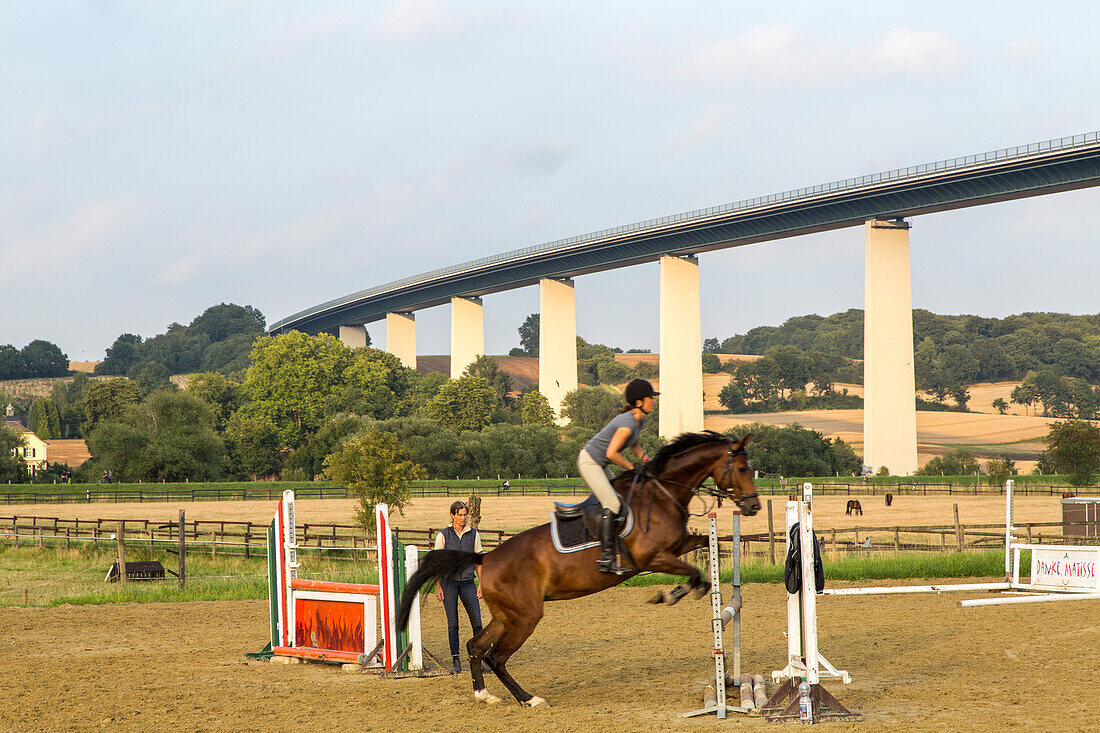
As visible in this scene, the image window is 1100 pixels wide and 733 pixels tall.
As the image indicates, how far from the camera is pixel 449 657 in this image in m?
12.2

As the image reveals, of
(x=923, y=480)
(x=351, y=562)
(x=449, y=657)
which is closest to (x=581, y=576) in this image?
(x=449, y=657)

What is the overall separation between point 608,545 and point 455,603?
3345mm

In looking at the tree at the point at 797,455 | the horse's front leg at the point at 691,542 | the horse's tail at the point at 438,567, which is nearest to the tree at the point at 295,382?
the tree at the point at 797,455

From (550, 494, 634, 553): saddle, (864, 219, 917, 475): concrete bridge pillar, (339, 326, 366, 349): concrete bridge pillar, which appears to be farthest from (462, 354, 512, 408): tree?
(550, 494, 634, 553): saddle

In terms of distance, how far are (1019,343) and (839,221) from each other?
310ft

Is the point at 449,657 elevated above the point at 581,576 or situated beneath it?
situated beneath

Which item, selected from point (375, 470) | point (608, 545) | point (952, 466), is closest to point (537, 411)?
point (952, 466)

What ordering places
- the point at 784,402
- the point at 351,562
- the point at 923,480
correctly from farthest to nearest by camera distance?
the point at 784,402
the point at 923,480
the point at 351,562

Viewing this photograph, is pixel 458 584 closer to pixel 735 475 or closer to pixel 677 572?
pixel 677 572

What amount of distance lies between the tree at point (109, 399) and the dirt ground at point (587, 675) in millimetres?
88050

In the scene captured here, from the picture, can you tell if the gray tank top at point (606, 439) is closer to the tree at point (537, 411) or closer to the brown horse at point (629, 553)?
the brown horse at point (629, 553)

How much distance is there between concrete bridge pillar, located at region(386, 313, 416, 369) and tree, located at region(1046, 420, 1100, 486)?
8379cm

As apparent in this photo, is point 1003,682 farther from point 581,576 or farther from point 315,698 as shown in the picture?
point 315,698

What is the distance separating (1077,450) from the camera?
51188 mm
